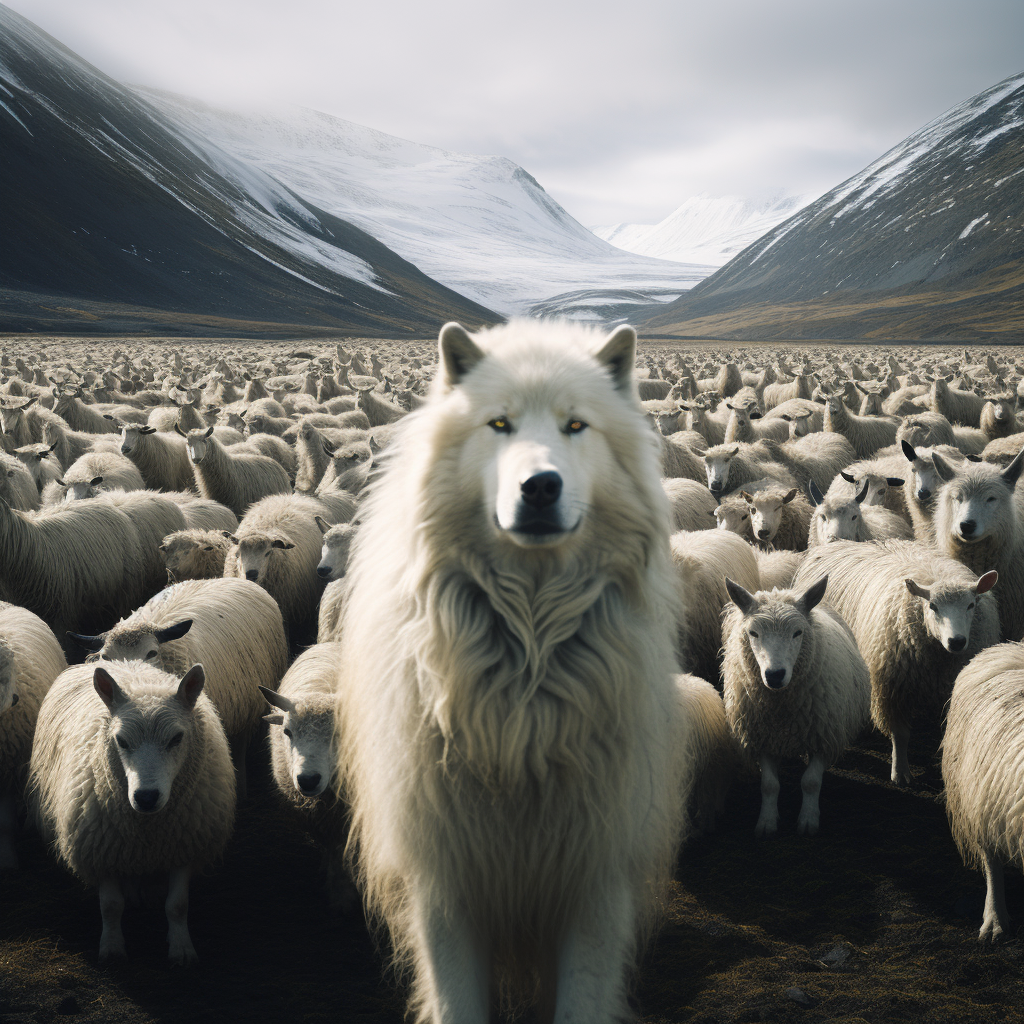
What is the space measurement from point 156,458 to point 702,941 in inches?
382

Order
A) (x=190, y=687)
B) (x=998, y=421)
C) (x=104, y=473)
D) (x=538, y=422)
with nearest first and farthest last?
(x=538, y=422) < (x=190, y=687) < (x=104, y=473) < (x=998, y=421)

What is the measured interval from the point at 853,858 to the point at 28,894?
435 cm

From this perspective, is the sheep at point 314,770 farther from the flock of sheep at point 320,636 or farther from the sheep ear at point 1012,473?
the sheep ear at point 1012,473

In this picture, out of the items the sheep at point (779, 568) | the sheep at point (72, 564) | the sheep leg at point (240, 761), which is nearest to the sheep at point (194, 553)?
the sheep at point (72, 564)

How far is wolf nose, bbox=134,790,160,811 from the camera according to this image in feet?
11.6

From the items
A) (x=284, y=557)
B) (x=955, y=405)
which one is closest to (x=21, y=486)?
(x=284, y=557)

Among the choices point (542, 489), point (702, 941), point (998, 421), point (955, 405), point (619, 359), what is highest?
point (619, 359)

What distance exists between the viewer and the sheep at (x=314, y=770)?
3988 millimetres

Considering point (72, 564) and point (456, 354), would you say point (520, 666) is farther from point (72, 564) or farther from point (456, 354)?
point (72, 564)

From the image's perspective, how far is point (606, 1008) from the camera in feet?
8.56

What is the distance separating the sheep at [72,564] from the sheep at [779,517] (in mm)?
5905

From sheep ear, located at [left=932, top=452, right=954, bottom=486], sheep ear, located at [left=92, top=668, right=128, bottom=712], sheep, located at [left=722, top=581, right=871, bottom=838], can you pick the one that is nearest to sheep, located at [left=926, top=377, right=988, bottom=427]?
sheep ear, located at [left=932, top=452, right=954, bottom=486]

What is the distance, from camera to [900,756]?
506cm

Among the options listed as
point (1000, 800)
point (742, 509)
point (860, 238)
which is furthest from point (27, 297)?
point (860, 238)
